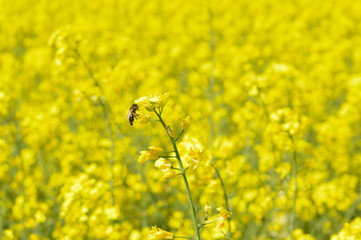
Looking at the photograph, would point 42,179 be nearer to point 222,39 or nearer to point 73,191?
point 73,191

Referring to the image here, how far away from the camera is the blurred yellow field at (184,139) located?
238cm

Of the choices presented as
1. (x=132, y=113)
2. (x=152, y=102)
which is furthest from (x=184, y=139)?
(x=152, y=102)

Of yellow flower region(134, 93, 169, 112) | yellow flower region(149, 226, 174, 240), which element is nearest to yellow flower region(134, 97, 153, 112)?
yellow flower region(134, 93, 169, 112)

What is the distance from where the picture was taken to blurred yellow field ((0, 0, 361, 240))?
2.38 m

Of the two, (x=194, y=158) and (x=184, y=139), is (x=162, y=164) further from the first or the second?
(x=184, y=139)

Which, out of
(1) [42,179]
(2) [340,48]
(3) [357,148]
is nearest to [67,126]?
(1) [42,179]

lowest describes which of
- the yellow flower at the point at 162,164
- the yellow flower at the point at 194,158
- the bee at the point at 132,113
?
the yellow flower at the point at 162,164

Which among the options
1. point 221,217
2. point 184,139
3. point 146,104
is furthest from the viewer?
point 184,139

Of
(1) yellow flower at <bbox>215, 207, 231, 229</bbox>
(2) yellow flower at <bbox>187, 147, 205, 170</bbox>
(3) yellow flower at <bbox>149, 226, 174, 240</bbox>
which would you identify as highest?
(2) yellow flower at <bbox>187, 147, 205, 170</bbox>

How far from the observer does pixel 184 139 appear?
193 cm

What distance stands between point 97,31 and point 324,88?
459 centimetres

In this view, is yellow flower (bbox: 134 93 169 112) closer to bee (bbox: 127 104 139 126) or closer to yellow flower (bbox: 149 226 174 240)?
bee (bbox: 127 104 139 126)

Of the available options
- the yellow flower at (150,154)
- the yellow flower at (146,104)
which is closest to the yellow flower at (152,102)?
the yellow flower at (146,104)

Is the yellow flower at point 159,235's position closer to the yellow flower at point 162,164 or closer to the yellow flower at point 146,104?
the yellow flower at point 162,164
